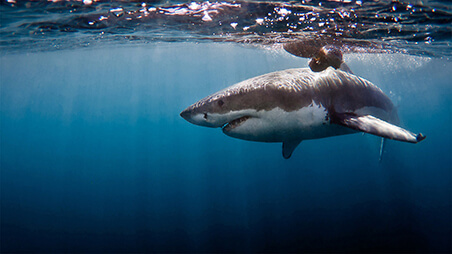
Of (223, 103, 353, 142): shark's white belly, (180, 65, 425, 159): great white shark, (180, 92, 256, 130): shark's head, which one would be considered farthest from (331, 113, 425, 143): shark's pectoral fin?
(180, 92, 256, 130): shark's head

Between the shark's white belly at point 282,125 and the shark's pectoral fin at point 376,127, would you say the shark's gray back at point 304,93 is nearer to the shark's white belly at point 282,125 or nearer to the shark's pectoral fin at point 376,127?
the shark's white belly at point 282,125

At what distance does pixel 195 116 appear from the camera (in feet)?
9.68

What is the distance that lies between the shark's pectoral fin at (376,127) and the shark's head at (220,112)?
122 centimetres

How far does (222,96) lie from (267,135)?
2.51 ft

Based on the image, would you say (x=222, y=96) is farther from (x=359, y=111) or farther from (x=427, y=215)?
(x=427, y=215)

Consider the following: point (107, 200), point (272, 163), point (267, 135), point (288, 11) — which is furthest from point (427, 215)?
point (272, 163)

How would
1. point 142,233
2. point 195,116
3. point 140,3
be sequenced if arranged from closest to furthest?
point 195,116 → point 140,3 → point 142,233

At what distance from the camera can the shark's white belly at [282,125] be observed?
9.80 feet

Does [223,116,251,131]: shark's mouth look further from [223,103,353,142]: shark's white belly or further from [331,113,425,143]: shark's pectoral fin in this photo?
[331,113,425,143]: shark's pectoral fin

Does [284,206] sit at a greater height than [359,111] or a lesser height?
lesser

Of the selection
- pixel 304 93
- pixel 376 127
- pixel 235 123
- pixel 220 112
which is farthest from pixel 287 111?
pixel 376 127

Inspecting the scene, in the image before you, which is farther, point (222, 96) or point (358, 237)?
point (358, 237)

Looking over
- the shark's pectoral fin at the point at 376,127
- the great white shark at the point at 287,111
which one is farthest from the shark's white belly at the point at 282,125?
the shark's pectoral fin at the point at 376,127

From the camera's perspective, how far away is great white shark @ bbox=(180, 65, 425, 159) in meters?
2.90
